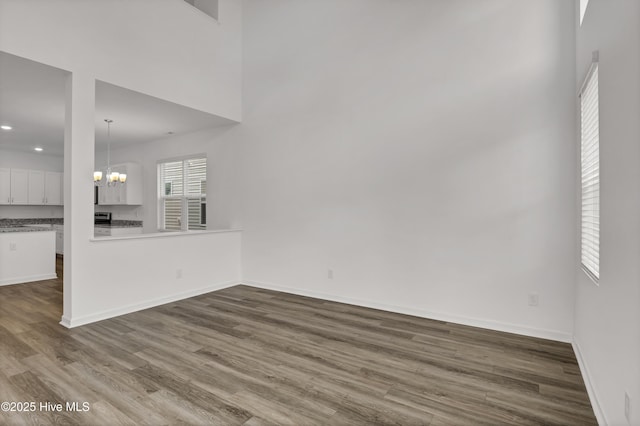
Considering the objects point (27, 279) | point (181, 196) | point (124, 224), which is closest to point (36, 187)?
point (124, 224)

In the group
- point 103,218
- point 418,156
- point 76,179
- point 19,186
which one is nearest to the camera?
point 76,179

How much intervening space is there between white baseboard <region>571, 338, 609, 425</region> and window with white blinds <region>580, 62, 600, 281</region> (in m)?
0.68

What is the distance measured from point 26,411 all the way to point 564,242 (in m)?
4.17

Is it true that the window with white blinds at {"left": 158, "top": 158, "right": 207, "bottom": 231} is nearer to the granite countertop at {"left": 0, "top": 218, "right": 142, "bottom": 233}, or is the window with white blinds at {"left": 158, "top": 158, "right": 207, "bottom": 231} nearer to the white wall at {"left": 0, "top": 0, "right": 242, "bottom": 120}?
the granite countertop at {"left": 0, "top": 218, "right": 142, "bottom": 233}

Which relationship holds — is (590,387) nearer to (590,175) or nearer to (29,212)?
(590,175)

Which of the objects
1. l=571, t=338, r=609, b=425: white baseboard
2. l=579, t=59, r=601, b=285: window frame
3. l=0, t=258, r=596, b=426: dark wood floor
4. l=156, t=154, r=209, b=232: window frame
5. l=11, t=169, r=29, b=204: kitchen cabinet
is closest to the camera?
l=571, t=338, r=609, b=425: white baseboard

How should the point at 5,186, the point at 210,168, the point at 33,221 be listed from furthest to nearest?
1. the point at 33,221
2. the point at 5,186
3. the point at 210,168

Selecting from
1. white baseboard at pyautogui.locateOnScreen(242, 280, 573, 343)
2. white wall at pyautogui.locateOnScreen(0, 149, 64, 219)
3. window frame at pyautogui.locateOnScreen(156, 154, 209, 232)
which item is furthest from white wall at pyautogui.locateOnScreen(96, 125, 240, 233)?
white wall at pyautogui.locateOnScreen(0, 149, 64, 219)

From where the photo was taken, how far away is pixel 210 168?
582cm

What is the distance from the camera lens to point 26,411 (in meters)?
1.99

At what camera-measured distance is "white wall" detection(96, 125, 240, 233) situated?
218 inches

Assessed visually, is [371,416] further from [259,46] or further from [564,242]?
[259,46]

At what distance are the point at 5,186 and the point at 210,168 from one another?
17.5 feet

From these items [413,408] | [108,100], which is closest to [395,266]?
[413,408]
